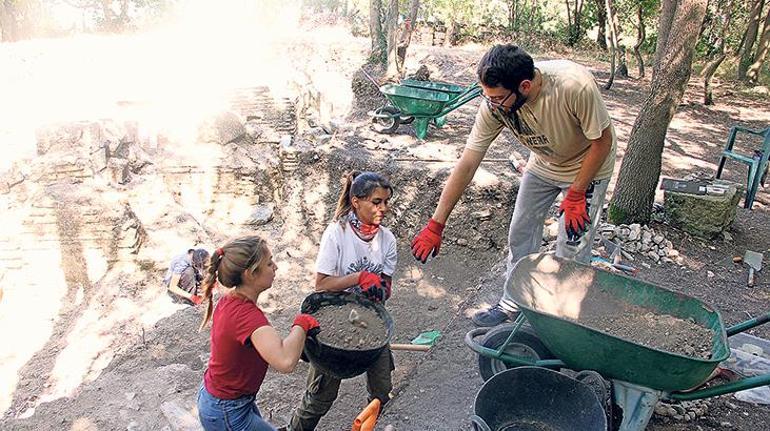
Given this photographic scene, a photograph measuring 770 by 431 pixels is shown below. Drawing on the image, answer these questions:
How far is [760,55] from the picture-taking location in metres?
12.0

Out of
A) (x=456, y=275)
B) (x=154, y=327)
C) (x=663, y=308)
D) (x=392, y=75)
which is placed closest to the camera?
(x=663, y=308)

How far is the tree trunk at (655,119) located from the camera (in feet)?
14.9

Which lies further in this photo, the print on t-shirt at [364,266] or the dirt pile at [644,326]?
the print on t-shirt at [364,266]

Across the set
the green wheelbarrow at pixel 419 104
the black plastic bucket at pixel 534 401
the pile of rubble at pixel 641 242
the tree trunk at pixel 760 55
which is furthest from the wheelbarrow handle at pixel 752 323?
the tree trunk at pixel 760 55

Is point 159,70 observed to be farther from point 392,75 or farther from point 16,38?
point 16,38

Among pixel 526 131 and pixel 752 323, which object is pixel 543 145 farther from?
pixel 752 323

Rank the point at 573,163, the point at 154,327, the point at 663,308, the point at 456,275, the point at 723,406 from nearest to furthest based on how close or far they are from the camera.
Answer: the point at 663,308 → the point at 723,406 → the point at 573,163 → the point at 154,327 → the point at 456,275

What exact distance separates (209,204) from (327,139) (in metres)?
2.04

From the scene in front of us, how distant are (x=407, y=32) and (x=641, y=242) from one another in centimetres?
715

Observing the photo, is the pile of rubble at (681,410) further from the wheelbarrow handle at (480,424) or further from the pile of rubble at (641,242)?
the pile of rubble at (641,242)

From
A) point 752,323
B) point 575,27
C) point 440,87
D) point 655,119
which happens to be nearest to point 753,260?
point 655,119

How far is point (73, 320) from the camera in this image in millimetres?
5652

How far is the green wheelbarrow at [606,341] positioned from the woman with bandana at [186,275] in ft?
10.2

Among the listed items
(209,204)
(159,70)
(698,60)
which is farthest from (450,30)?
(209,204)
